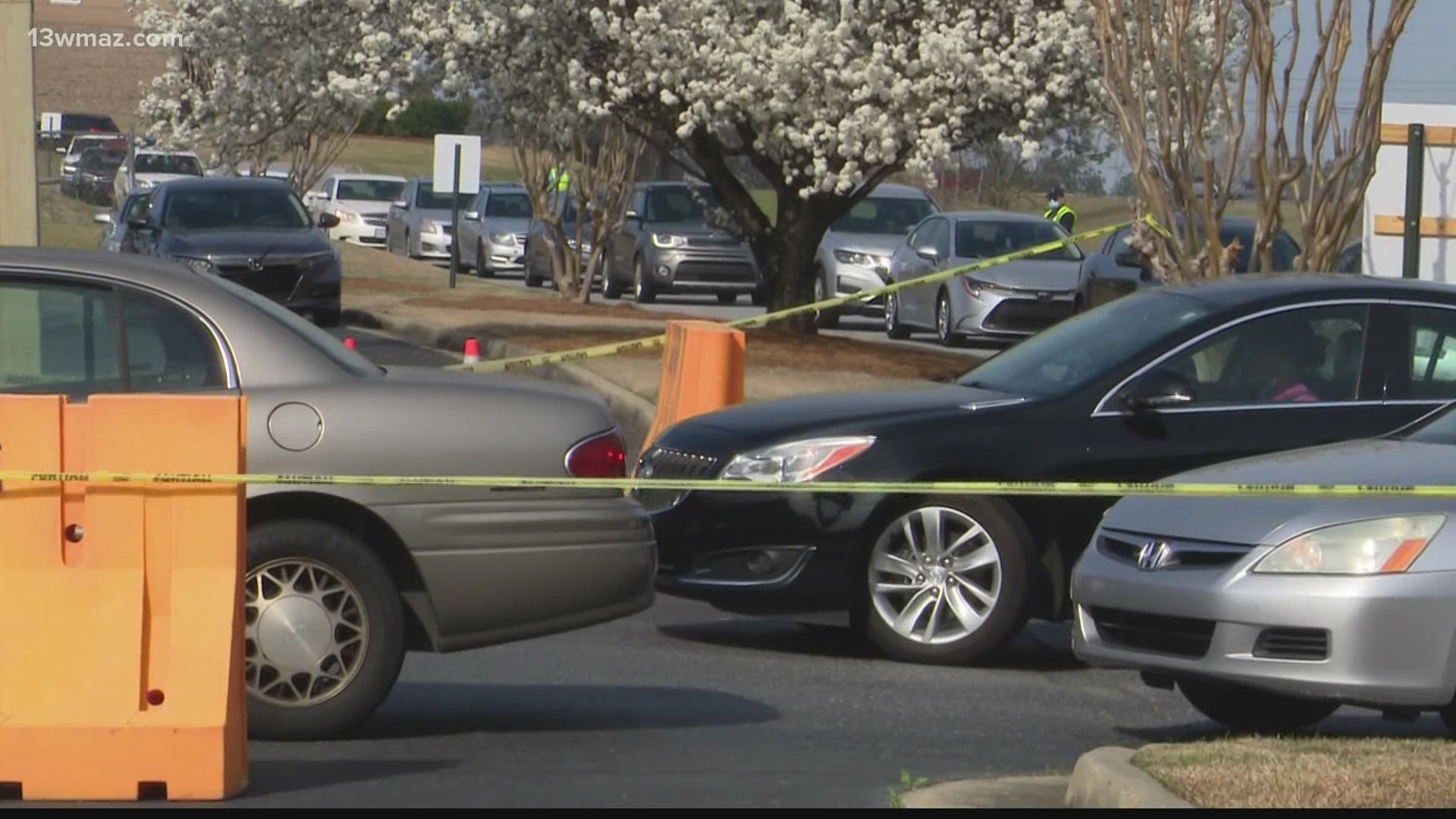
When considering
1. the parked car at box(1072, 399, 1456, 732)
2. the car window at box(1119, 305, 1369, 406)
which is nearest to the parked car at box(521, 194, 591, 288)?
the car window at box(1119, 305, 1369, 406)

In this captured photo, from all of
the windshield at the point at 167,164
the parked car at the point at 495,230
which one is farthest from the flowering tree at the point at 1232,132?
the windshield at the point at 167,164

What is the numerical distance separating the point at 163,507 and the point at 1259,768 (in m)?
2.97

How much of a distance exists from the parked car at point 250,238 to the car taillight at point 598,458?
51.4ft

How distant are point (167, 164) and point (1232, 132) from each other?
3354 cm

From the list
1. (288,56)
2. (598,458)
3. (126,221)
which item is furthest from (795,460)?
(126,221)

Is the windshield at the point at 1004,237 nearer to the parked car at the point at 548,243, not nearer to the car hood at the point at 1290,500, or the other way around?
the parked car at the point at 548,243

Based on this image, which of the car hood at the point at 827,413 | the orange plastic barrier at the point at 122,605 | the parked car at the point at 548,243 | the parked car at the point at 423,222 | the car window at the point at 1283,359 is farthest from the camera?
the parked car at the point at 423,222

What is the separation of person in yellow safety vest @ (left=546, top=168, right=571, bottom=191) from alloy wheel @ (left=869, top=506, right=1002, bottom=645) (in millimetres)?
20789

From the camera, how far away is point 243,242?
75.4 feet

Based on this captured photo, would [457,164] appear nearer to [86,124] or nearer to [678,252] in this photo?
[678,252]

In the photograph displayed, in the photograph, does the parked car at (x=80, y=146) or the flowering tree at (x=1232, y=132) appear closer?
the flowering tree at (x=1232, y=132)

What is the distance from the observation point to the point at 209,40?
2197cm

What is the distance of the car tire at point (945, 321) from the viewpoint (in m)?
24.2

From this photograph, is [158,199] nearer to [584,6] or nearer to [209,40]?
[209,40]
